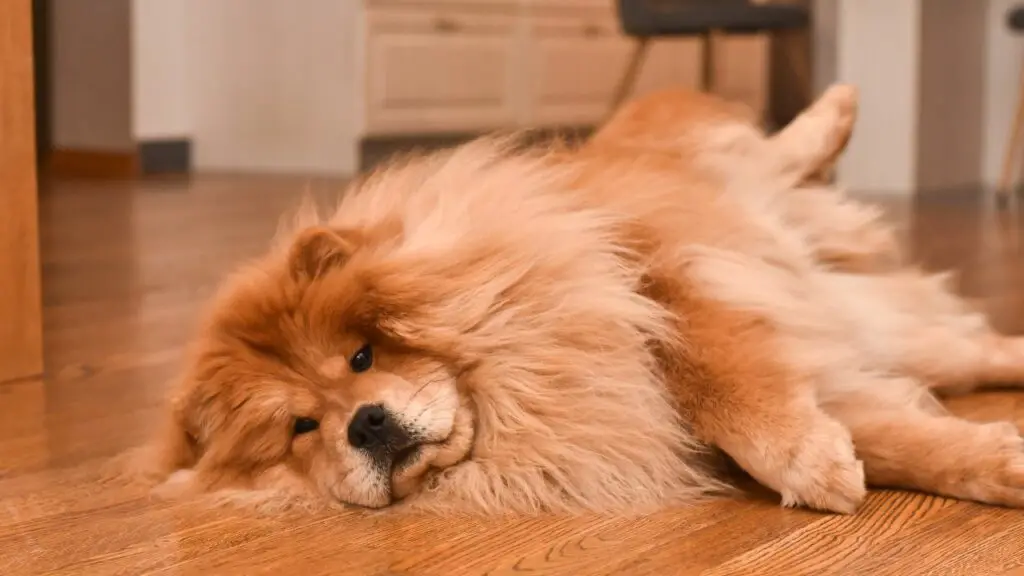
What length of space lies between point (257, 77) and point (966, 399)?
15.9ft

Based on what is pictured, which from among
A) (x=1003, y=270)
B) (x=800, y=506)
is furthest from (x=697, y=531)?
(x=1003, y=270)

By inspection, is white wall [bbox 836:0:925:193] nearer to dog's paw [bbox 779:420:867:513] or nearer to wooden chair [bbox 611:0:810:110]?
Result: wooden chair [bbox 611:0:810:110]

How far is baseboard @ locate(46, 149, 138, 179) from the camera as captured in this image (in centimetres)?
610

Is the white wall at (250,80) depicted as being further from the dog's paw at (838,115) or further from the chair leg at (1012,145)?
the dog's paw at (838,115)

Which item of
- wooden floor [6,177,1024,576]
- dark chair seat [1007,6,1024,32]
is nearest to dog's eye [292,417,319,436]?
wooden floor [6,177,1024,576]

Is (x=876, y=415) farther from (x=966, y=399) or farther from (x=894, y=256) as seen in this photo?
(x=894, y=256)

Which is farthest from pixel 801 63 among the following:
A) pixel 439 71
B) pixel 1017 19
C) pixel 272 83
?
pixel 272 83

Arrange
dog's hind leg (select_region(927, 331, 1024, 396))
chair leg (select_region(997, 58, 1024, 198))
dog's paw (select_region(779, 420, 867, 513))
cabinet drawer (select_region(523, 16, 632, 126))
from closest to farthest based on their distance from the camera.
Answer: dog's paw (select_region(779, 420, 867, 513))
dog's hind leg (select_region(927, 331, 1024, 396))
chair leg (select_region(997, 58, 1024, 198))
cabinet drawer (select_region(523, 16, 632, 126))

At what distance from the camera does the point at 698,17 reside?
16.8 feet

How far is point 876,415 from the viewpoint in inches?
55.6

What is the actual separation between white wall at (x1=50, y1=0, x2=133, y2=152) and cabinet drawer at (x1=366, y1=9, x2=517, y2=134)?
4.01 feet

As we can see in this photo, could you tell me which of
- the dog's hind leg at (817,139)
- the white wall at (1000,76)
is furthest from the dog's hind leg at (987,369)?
the white wall at (1000,76)

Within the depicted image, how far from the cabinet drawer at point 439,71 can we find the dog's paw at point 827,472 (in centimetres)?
478

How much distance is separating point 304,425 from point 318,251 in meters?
0.19
